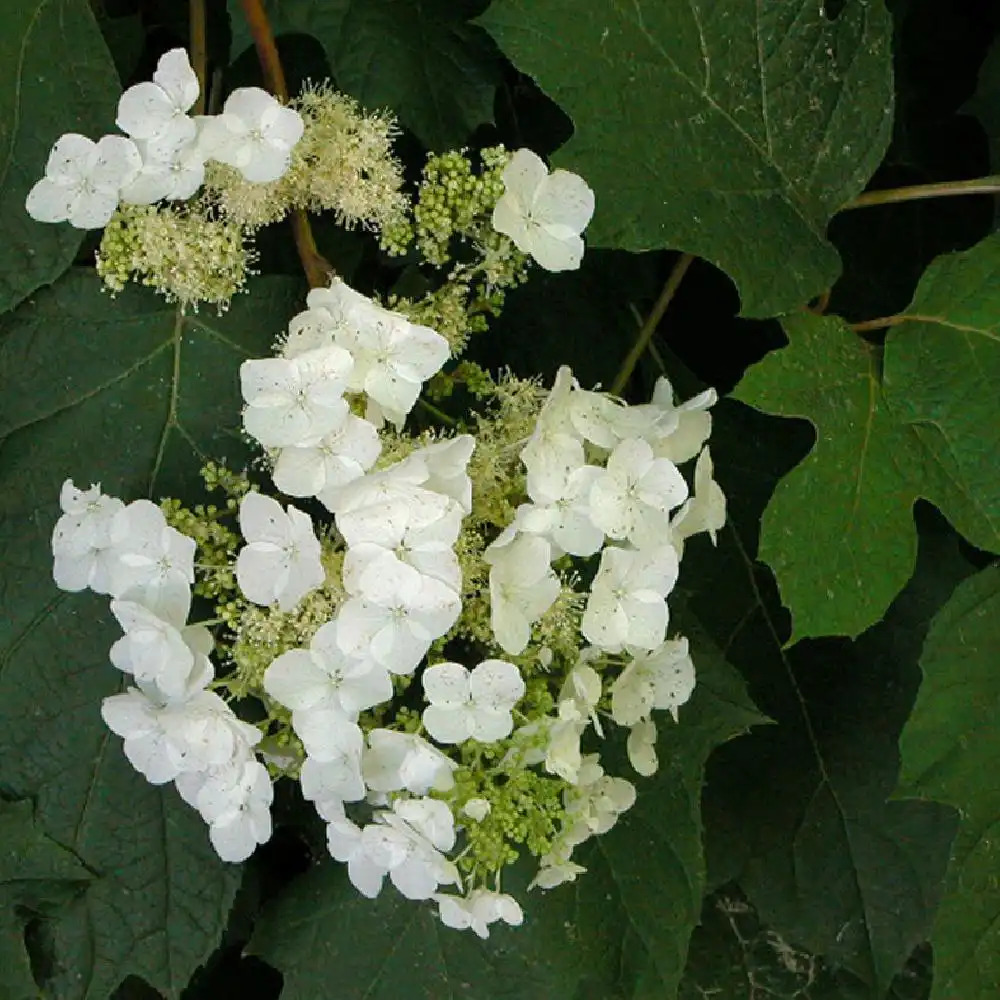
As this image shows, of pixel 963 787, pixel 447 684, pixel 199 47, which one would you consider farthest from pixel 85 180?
pixel 963 787

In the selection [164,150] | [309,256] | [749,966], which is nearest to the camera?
[164,150]

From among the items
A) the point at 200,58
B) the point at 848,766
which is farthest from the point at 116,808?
the point at 848,766

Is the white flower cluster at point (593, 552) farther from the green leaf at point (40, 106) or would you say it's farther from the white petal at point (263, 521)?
the green leaf at point (40, 106)

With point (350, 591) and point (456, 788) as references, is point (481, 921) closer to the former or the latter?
point (456, 788)

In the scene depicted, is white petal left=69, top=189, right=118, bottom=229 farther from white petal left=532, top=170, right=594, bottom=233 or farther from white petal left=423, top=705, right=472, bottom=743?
white petal left=423, top=705, right=472, bottom=743

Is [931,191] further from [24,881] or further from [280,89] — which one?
[24,881]

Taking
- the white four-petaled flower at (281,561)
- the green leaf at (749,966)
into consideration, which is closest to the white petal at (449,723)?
the white four-petaled flower at (281,561)
